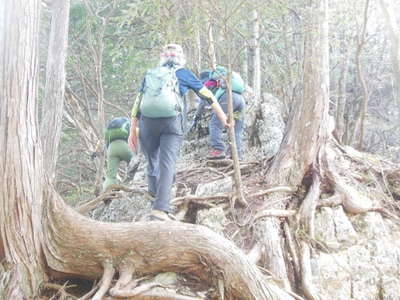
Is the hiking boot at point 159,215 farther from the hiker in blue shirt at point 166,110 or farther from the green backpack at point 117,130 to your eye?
the green backpack at point 117,130

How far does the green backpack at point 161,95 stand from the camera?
16.0 ft

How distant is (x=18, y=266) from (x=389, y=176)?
517 cm

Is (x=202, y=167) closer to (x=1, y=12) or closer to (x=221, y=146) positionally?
(x=221, y=146)

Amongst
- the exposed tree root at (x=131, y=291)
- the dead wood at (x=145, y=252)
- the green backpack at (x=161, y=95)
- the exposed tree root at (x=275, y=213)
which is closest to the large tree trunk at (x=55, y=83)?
the green backpack at (x=161, y=95)

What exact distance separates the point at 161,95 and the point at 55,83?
341cm

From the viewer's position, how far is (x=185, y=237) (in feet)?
12.0

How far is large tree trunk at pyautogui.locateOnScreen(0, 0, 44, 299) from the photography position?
3.11 m

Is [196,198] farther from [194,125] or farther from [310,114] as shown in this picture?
[194,125]

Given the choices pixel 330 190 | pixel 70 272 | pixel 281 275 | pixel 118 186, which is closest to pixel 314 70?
pixel 330 190

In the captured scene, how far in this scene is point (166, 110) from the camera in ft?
16.0

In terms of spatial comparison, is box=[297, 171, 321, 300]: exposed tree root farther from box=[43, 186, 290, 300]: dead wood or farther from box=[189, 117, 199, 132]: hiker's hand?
box=[189, 117, 199, 132]: hiker's hand

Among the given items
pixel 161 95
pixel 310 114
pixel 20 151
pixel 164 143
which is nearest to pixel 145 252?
pixel 20 151

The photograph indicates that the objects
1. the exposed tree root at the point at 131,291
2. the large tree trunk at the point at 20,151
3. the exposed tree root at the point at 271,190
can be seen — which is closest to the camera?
the large tree trunk at the point at 20,151

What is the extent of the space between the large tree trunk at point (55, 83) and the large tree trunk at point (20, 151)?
12.5 ft
